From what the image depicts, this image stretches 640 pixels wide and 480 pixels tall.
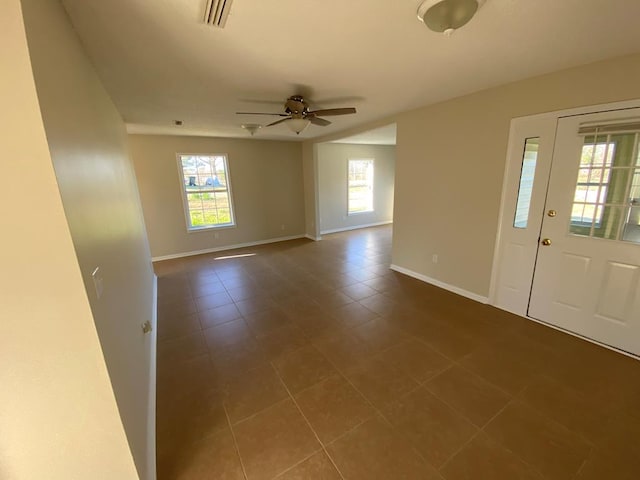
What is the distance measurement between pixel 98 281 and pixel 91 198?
0.43 meters

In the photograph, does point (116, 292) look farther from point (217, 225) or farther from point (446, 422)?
point (217, 225)

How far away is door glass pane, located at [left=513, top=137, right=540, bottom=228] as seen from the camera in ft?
8.61

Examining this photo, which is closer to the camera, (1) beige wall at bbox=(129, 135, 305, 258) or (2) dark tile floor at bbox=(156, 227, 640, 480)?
(2) dark tile floor at bbox=(156, 227, 640, 480)

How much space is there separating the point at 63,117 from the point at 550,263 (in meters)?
3.80

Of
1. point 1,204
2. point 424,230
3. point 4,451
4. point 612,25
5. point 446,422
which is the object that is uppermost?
point 612,25

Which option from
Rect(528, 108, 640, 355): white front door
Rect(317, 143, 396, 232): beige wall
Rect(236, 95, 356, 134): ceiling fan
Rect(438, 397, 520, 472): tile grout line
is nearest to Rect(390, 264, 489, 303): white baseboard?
Rect(528, 108, 640, 355): white front door

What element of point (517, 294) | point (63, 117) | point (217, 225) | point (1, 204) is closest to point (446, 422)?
point (517, 294)

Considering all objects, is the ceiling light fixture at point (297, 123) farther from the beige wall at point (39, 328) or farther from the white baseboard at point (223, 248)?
the white baseboard at point (223, 248)

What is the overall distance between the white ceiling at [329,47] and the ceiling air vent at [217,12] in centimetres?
5

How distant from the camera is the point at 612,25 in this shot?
5.36ft

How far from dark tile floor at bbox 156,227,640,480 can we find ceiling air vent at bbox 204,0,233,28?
8.05 ft

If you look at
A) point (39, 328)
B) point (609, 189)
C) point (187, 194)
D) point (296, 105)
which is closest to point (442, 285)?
point (609, 189)

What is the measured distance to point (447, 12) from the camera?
54.1 inches

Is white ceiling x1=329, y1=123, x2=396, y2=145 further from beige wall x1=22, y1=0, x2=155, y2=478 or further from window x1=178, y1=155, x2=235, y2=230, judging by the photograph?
beige wall x1=22, y1=0, x2=155, y2=478
